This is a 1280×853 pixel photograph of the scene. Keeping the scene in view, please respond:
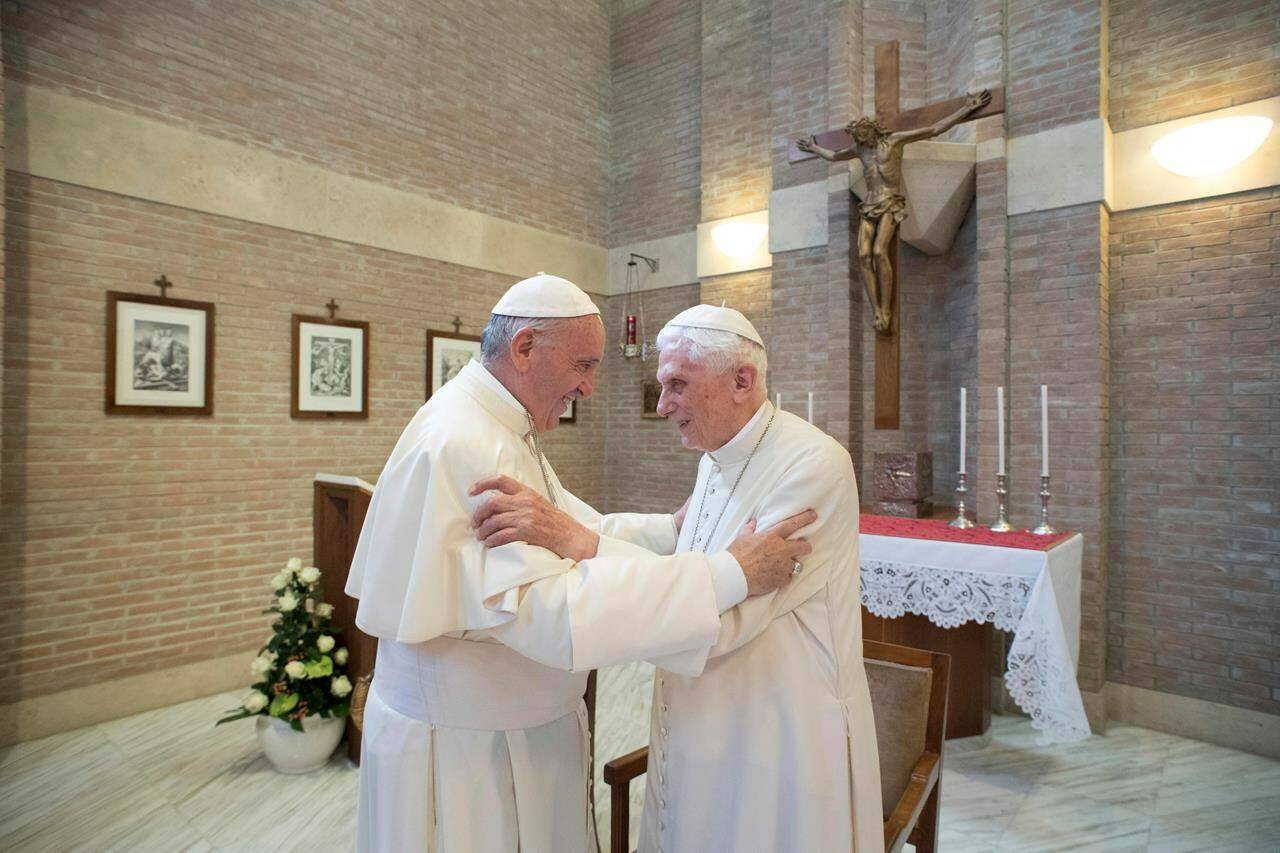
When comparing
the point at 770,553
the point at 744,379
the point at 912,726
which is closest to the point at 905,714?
the point at 912,726

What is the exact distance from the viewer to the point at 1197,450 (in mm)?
4457

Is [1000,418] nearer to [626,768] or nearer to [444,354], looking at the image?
[626,768]

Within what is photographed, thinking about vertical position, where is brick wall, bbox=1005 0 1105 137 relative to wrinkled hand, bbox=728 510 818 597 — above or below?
above

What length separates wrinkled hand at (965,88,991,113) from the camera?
4.50m

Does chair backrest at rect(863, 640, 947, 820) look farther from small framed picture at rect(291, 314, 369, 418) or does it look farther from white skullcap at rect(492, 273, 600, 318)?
small framed picture at rect(291, 314, 369, 418)

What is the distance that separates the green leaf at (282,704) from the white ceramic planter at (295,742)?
7 centimetres

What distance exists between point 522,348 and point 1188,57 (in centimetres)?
512

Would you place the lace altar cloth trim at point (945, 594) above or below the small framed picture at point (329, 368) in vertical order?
below

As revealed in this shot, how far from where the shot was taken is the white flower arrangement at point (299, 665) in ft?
12.4

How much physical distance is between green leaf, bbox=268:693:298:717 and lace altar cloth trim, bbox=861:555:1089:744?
309 cm

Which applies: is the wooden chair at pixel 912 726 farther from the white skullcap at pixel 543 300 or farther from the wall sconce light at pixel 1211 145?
the wall sconce light at pixel 1211 145

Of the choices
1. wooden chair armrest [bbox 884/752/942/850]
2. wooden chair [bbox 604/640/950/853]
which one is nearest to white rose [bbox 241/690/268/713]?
wooden chair [bbox 604/640/950/853]

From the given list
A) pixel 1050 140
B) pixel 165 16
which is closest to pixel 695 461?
pixel 1050 140

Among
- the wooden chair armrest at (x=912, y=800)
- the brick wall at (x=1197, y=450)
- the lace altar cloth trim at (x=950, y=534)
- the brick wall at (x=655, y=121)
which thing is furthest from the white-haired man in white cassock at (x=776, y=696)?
the brick wall at (x=655, y=121)
